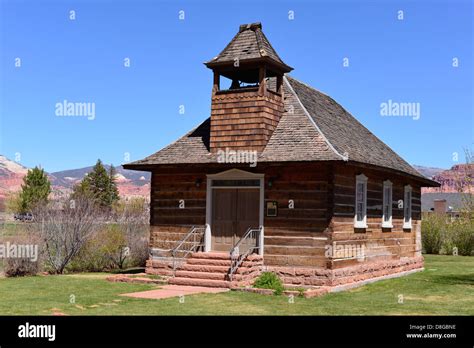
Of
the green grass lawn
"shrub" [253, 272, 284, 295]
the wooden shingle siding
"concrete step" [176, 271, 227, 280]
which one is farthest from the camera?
the wooden shingle siding

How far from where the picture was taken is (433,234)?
138 ft

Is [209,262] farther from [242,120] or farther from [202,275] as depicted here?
[242,120]

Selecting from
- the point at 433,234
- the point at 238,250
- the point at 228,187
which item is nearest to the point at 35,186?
the point at 433,234

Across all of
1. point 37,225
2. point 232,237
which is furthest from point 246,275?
point 37,225

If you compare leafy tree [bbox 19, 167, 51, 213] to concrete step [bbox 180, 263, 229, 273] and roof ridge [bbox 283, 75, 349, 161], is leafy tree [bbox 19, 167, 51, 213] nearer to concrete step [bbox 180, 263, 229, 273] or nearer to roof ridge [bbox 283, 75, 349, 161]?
roof ridge [bbox 283, 75, 349, 161]

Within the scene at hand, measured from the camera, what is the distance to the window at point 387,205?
25.0 m

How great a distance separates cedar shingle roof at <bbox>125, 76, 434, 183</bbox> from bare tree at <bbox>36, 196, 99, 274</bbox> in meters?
4.48

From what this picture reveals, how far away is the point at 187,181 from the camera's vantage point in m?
22.6

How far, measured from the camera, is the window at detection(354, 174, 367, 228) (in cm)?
2245

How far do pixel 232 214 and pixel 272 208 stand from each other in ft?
5.07

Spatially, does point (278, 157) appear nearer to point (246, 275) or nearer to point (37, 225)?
point (246, 275)

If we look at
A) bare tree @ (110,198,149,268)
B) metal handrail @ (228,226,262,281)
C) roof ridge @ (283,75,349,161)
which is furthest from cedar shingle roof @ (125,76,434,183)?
bare tree @ (110,198,149,268)

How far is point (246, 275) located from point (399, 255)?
8861 mm
